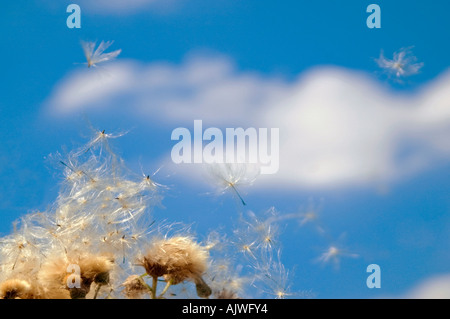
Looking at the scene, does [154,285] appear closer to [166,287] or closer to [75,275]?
[166,287]

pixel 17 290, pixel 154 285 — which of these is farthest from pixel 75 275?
pixel 154 285

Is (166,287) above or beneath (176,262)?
beneath

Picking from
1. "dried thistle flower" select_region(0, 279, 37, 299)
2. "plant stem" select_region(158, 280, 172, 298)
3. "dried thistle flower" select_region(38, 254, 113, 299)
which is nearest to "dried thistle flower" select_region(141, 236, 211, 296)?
"plant stem" select_region(158, 280, 172, 298)

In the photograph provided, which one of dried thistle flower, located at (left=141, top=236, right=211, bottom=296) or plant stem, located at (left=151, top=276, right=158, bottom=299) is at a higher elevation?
dried thistle flower, located at (left=141, top=236, right=211, bottom=296)

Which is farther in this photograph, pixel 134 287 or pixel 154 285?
pixel 134 287

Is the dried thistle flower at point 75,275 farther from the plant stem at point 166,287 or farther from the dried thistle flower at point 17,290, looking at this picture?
the plant stem at point 166,287

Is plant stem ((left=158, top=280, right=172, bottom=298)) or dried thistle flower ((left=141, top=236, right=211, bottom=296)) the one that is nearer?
plant stem ((left=158, top=280, right=172, bottom=298))

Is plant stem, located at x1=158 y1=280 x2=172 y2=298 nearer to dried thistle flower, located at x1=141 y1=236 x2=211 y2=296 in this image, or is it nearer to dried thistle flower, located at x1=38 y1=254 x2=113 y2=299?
dried thistle flower, located at x1=141 y1=236 x2=211 y2=296

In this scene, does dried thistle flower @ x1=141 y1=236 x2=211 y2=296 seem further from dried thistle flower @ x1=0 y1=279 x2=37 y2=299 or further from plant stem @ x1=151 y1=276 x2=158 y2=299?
Result: dried thistle flower @ x1=0 y1=279 x2=37 y2=299
